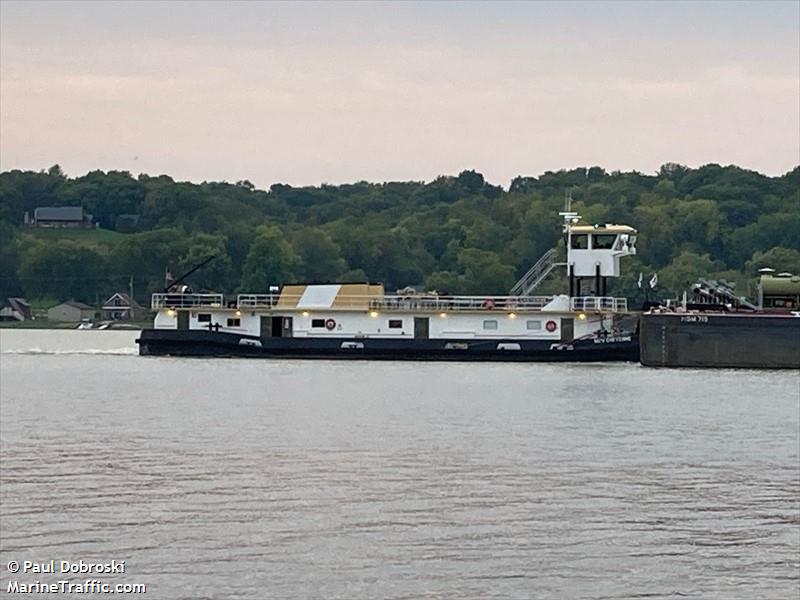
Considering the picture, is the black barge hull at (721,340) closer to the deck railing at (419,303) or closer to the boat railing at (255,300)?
the deck railing at (419,303)

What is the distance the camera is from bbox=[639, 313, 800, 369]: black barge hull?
57469 mm

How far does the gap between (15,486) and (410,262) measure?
4473 inches

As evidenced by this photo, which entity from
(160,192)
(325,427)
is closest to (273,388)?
(325,427)

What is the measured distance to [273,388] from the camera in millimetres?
47781

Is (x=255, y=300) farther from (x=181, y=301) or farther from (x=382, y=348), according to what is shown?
(x=382, y=348)

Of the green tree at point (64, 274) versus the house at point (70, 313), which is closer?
the house at point (70, 313)

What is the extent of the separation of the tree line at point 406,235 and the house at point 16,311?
106 inches

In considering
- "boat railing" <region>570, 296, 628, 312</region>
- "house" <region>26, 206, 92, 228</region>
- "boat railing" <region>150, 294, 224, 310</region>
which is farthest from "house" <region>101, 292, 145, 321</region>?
"boat railing" <region>570, 296, 628, 312</region>

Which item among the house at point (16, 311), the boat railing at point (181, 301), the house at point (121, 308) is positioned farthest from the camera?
the house at point (16, 311)

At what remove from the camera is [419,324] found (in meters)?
61.6

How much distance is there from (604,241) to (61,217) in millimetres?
121184

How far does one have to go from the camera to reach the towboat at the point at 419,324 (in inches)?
2376

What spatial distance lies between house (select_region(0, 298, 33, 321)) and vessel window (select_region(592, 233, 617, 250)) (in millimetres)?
85742

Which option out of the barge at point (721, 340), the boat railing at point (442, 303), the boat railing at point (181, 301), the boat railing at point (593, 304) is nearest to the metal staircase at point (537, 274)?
the boat railing at point (442, 303)
